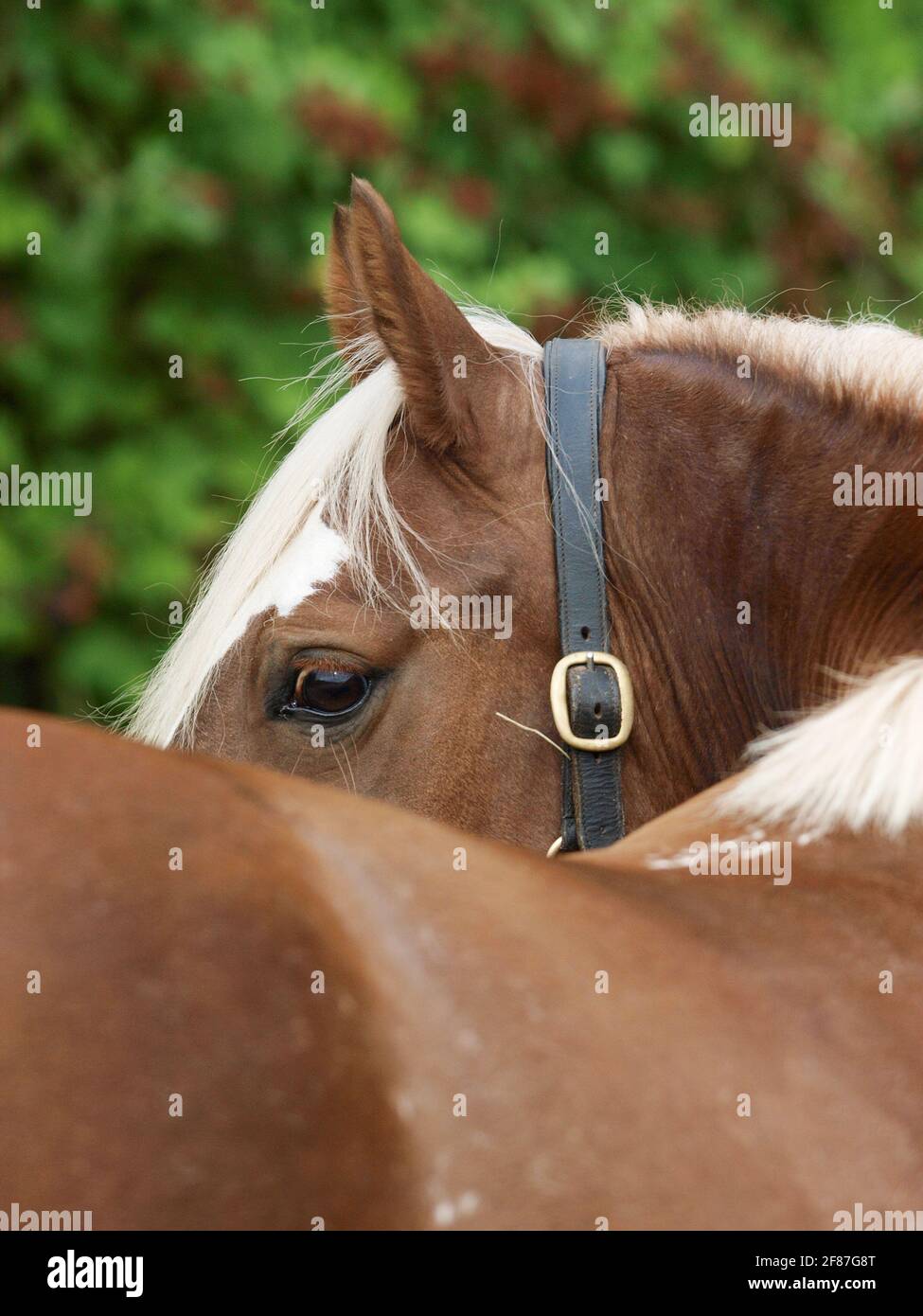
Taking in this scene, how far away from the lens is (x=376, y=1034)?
2.55ft

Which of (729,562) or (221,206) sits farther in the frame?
(221,206)

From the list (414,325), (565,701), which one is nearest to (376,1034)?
(565,701)

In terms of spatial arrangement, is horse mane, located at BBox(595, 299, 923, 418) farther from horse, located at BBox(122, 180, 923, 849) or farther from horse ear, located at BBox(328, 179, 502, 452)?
horse ear, located at BBox(328, 179, 502, 452)

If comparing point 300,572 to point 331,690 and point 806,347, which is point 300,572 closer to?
point 331,690

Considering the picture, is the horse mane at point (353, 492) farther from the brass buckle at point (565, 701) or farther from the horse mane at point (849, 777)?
the horse mane at point (849, 777)

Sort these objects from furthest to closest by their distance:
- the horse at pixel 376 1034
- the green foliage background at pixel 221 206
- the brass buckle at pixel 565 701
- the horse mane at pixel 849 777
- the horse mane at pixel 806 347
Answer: the green foliage background at pixel 221 206 → the horse mane at pixel 806 347 → the brass buckle at pixel 565 701 → the horse mane at pixel 849 777 → the horse at pixel 376 1034

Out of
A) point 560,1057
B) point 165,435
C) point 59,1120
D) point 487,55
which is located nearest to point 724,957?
point 560,1057

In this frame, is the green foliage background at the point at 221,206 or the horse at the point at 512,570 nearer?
the horse at the point at 512,570

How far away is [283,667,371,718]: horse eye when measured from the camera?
153cm

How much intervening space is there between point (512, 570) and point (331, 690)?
0.82ft

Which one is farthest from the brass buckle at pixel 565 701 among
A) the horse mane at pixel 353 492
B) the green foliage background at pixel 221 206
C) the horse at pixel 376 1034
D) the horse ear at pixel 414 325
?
the green foliage background at pixel 221 206

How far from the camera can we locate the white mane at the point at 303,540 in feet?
5.12

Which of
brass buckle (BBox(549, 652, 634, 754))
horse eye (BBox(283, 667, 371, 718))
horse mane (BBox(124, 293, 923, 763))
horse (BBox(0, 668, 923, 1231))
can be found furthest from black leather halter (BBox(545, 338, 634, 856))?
horse (BBox(0, 668, 923, 1231))

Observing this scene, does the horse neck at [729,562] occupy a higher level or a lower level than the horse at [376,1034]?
higher
